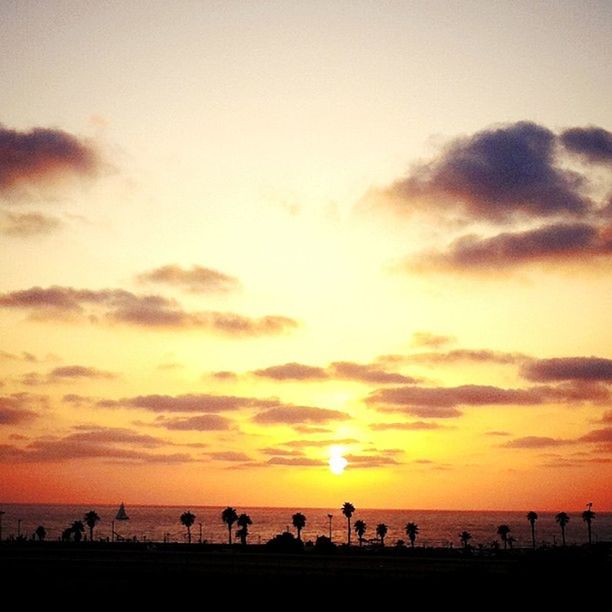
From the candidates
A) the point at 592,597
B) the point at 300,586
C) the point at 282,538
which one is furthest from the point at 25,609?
the point at 282,538

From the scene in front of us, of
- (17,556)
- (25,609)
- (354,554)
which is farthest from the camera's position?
(354,554)

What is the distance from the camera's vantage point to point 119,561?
103312mm

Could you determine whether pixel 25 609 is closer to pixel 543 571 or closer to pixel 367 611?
pixel 367 611

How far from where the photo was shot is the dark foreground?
7312 centimetres

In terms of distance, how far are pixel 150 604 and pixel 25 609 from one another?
1096 centimetres

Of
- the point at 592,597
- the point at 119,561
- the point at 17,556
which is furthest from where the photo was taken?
the point at 17,556

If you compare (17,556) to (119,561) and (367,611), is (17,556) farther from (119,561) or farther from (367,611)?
(367,611)

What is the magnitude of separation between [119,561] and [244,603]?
4003cm

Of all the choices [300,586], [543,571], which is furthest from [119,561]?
[543,571]

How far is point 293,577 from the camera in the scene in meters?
83.2

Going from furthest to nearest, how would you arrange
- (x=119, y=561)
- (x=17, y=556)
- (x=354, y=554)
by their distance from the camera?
(x=354, y=554)
(x=17, y=556)
(x=119, y=561)

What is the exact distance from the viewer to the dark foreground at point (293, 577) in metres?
73.1

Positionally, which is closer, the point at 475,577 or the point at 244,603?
the point at 244,603

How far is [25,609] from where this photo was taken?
216 feet
